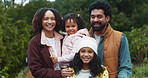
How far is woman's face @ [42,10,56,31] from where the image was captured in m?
3.74

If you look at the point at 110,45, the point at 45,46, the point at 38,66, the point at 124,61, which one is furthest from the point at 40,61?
the point at 124,61

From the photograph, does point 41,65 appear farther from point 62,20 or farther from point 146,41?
point 146,41

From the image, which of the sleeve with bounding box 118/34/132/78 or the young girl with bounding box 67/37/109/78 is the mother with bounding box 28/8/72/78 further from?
the sleeve with bounding box 118/34/132/78

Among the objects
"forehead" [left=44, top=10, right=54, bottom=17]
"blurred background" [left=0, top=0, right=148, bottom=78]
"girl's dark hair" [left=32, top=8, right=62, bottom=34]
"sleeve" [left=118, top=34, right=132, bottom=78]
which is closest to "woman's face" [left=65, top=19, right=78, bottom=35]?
"girl's dark hair" [left=32, top=8, right=62, bottom=34]

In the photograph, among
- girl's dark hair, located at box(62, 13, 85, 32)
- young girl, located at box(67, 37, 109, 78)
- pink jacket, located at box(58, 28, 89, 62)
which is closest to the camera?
young girl, located at box(67, 37, 109, 78)

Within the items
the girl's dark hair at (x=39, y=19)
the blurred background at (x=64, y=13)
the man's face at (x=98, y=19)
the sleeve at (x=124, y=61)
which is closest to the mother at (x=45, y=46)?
the girl's dark hair at (x=39, y=19)

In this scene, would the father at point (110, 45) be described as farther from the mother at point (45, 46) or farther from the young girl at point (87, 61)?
the mother at point (45, 46)

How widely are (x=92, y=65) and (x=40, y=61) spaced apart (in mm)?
680

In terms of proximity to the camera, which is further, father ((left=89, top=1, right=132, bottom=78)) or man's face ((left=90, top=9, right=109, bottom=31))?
man's face ((left=90, top=9, right=109, bottom=31))

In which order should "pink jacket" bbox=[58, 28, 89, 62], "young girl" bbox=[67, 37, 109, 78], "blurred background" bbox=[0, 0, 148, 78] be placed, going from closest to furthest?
"young girl" bbox=[67, 37, 109, 78]
"pink jacket" bbox=[58, 28, 89, 62]
"blurred background" bbox=[0, 0, 148, 78]

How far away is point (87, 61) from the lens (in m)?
3.54

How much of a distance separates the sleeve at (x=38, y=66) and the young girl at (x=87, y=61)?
24cm

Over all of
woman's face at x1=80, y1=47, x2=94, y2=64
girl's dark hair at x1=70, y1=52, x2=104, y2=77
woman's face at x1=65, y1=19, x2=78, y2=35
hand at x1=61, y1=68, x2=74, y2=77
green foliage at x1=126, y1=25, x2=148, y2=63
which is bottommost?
green foliage at x1=126, y1=25, x2=148, y2=63

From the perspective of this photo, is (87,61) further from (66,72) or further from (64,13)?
(64,13)
